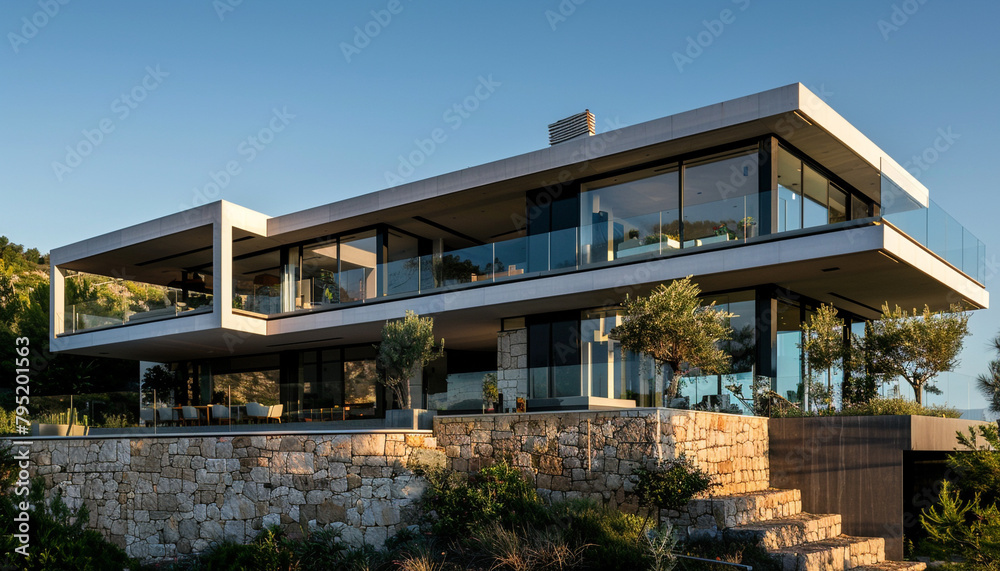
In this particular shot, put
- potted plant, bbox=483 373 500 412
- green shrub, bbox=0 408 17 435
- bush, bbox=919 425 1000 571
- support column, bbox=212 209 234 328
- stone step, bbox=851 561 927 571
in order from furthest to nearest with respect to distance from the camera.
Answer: support column, bbox=212 209 234 328 < green shrub, bbox=0 408 17 435 < potted plant, bbox=483 373 500 412 < stone step, bbox=851 561 927 571 < bush, bbox=919 425 1000 571

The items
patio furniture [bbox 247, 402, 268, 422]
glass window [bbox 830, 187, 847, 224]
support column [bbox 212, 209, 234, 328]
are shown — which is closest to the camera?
glass window [bbox 830, 187, 847, 224]

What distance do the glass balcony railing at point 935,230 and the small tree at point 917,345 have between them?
58.1 inches

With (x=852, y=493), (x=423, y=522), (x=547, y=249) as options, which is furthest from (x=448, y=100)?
(x=852, y=493)

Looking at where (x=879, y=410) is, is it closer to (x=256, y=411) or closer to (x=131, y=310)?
(x=256, y=411)

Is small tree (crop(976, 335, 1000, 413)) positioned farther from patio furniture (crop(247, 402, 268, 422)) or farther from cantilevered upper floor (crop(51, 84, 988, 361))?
patio furniture (crop(247, 402, 268, 422))

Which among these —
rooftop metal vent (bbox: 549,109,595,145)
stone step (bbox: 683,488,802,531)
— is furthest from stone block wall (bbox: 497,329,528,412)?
stone step (bbox: 683,488,802,531)

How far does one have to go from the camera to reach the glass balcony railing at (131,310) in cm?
2145

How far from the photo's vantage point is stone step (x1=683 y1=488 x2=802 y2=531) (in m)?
11.1

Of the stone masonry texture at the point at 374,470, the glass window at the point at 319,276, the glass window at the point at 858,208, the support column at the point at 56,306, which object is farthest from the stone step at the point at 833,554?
the support column at the point at 56,306

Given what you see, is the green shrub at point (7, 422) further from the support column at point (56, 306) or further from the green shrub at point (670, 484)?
the green shrub at point (670, 484)

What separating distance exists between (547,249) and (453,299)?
2.61m

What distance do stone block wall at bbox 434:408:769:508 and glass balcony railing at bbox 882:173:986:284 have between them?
4.55 meters

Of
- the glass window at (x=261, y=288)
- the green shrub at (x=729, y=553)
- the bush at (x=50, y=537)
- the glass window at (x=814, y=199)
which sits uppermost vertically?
the glass window at (x=814, y=199)

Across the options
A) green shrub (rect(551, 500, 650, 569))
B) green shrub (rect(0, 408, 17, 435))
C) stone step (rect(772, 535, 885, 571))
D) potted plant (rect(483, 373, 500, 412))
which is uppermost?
potted plant (rect(483, 373, 500, 412))
